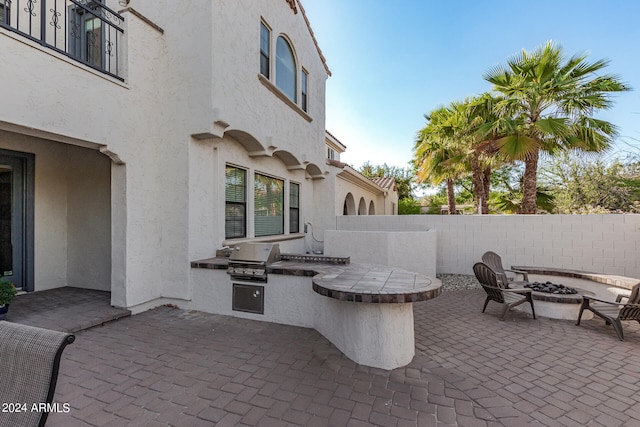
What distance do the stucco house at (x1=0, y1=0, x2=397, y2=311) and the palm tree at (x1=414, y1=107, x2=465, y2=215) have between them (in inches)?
366

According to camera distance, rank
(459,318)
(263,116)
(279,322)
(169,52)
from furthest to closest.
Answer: (263,116) → (169,52) → (459,318) → (279,322)

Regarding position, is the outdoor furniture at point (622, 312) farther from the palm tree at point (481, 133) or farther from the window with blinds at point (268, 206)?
the window with blinds at point (268, 206)

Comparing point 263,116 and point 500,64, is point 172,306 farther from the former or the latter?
point 500,64

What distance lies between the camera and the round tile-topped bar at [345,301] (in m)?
3.62

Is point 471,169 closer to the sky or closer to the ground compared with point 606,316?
closer to the sky

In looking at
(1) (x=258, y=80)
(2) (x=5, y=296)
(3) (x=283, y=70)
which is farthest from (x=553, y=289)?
(2) (x=5, y=296)

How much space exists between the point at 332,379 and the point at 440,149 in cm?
1289

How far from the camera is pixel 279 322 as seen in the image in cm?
525

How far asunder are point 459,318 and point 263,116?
6.67 meters

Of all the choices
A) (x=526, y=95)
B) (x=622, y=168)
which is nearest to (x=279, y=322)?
(x=526, y=95)

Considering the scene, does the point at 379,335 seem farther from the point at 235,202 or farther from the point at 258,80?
the point at 258,80

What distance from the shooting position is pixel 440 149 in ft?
45.1

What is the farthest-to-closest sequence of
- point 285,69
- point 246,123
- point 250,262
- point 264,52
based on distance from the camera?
point 285,69 → point 264,52 → point 246,123 → point 250,262

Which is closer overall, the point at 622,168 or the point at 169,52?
the point at 169,52
